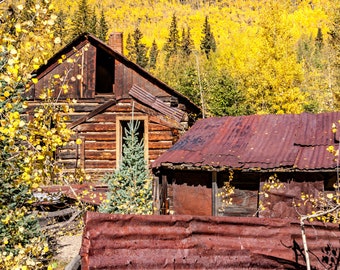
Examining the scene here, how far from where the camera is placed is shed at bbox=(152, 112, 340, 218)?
351 inches

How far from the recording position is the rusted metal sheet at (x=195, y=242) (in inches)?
137

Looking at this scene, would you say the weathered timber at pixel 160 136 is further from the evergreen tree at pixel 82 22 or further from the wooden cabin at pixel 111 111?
the evergreen tree at pixel 82 22

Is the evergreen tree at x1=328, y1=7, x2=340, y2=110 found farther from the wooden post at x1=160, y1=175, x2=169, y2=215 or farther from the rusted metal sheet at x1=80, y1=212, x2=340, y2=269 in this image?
the rusted metal sheet at x1=80, y1=212, x2=340, y2=269

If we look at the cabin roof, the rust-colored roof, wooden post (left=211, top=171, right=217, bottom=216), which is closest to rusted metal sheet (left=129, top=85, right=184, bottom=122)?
the cabin roof

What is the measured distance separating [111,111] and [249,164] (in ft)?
28.8

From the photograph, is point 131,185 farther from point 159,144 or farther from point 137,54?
point 137,54

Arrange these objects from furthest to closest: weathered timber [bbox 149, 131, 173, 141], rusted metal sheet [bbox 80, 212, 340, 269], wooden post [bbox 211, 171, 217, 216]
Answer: weathered timber [bbox 149, 131, 173, 141]
wooden post [bbox 211, 171, 217, 216]
rusted metal sheet [bbox 80, 212, 340, 269]

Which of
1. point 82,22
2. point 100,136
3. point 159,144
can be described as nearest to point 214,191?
point 159,144

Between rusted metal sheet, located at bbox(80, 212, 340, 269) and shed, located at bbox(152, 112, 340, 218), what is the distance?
4.87 m

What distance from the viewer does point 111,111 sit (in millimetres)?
16516

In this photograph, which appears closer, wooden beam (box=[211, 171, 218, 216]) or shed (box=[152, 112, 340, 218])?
shed (box=[152, 112, 340, 218])

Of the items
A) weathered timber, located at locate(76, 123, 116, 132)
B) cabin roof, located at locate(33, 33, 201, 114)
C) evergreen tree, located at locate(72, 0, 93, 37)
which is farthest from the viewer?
evergreen tree, located at locate(72, 0, 93, 37)

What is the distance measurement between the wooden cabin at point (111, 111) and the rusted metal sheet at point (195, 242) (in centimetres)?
1191

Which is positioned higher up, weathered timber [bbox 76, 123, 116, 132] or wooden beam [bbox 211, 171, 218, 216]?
weathered timber [bbox 76, 123, 116, 132]
